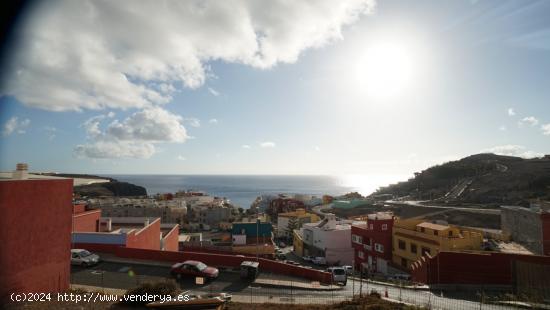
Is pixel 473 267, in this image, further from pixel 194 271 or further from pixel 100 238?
pixel 100 238

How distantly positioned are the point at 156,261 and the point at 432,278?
1685 centimetres

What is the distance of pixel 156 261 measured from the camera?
19484 mm

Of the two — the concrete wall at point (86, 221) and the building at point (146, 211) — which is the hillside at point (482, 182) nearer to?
the building at point (146, 211)

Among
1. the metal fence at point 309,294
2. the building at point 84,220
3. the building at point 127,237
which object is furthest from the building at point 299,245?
the metal fence at point 309,294

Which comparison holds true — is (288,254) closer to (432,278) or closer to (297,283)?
(432,278)

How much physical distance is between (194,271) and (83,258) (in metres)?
6.84

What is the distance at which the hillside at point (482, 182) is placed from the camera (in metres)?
79.7

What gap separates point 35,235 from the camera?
41.2 feet

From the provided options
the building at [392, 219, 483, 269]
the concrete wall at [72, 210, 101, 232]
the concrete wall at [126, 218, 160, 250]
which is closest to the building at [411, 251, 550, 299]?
the building at [392, 219, 483, 269]

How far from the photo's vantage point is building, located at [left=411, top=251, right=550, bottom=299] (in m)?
18.8

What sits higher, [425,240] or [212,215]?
[425,240]

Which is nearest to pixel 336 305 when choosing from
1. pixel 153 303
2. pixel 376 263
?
pixel 153 303

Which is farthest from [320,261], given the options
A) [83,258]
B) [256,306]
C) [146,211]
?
[146,211]

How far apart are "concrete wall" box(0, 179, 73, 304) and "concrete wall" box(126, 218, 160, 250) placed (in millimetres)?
6910
